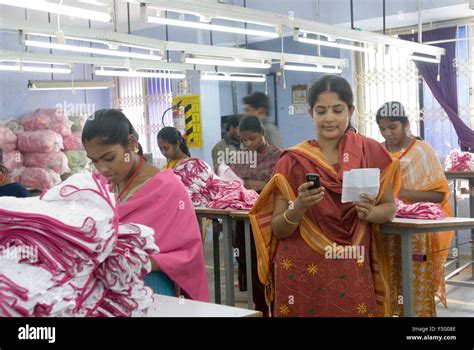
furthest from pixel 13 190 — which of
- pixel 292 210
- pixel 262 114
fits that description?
pixel 292 210

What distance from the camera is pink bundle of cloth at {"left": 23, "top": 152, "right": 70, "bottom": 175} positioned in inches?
323

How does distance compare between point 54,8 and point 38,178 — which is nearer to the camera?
point 54,8

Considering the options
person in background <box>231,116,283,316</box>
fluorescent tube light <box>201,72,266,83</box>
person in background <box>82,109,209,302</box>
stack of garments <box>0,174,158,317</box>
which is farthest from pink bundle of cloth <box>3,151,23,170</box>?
stack of garments <box>0,174,158,317</box>

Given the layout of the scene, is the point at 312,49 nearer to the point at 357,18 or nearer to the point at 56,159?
the point at 357,18

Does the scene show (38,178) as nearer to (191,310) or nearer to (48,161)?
(48,161)

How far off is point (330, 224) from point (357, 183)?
0.70 feet

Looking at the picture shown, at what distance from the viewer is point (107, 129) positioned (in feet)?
7.35

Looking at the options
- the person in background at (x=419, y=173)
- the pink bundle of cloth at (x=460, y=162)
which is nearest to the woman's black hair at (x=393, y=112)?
the person in background at (x=419, y=173)

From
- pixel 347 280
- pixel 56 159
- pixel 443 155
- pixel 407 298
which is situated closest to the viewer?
pixel 347 280

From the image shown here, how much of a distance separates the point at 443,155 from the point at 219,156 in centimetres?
279

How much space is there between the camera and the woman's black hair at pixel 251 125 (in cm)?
483

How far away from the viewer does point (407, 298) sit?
11.0 feet

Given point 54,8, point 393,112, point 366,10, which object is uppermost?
point 366,10
